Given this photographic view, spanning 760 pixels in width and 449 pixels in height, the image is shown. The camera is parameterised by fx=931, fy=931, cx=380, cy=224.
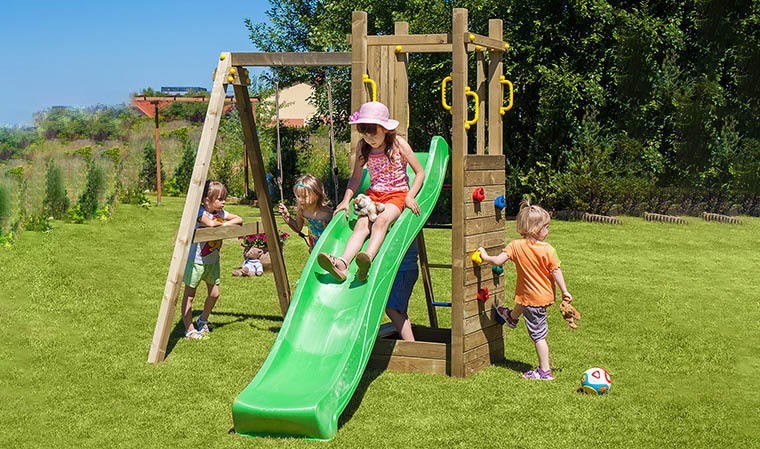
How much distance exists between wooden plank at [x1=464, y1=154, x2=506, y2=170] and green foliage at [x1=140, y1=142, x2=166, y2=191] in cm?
2001

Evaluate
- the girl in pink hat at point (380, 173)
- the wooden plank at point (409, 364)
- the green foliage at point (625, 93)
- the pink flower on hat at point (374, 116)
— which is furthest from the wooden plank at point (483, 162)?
the green foliage at point (625, 93)

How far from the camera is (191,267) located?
29.3ft

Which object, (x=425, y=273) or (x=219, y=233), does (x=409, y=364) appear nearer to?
(x=425, y=273)

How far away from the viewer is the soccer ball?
718cm

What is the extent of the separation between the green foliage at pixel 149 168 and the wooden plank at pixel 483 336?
20057 mm

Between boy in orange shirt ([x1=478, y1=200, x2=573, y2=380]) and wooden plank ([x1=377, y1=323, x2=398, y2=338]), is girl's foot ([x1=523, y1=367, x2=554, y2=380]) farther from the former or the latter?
wooden plank ([x1=377, y1=323, x2=398, y2=338])

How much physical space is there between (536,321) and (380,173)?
5.91ft

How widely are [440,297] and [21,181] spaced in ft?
33.7

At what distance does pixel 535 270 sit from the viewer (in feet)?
24.1

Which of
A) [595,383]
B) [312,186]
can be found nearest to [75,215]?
[312,186]

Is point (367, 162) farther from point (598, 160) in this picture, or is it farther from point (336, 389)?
point (598, 160)

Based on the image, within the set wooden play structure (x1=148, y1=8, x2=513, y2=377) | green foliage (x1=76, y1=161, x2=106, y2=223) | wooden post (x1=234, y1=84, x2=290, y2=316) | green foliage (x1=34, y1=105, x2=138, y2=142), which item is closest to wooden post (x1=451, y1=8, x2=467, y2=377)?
wooden play structure (x1=148, y1=8, x2=513, y2=377)

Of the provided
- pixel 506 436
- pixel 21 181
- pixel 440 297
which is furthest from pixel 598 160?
pixel 506 436

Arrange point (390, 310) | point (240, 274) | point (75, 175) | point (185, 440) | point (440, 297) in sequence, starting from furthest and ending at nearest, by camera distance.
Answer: point (75, 175) → point (240, 274) → point (440, 297) → point (390, 310) → point (185, 440)
